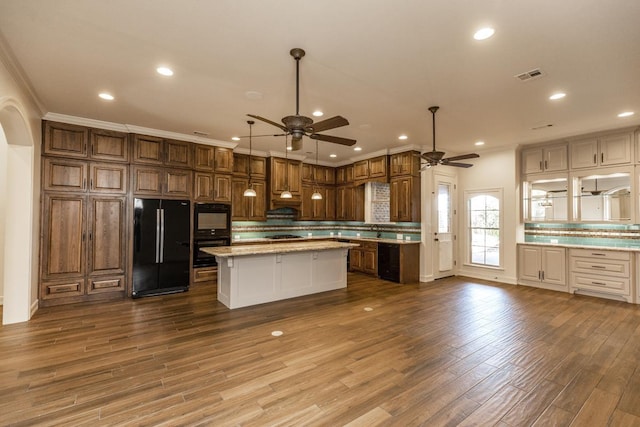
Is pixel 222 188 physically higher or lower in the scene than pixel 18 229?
higher

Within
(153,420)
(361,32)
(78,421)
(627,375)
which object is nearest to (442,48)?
(361,32)

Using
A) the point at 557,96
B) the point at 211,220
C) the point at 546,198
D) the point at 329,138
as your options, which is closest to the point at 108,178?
the point at 211,220

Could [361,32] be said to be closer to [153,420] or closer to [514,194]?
[153,420]

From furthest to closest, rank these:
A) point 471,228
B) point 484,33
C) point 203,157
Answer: point 471,228 → point 203,157 → point 484,33

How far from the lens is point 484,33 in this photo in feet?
8.18

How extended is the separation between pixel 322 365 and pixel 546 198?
6.04 meters

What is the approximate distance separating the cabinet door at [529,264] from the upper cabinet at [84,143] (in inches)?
312

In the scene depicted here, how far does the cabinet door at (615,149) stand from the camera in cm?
513

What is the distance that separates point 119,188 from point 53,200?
869 mm

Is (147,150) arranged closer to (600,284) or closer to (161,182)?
(161,182)

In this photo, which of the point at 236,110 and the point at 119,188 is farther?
the point at 119,188

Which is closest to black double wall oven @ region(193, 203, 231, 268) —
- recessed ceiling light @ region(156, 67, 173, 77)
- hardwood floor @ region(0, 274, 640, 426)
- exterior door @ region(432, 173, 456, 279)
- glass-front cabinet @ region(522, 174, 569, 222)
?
hardwood floor @ region(0, 274, 640, 426)

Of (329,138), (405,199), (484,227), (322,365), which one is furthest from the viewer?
(484,227)

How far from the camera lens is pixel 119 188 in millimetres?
5023
